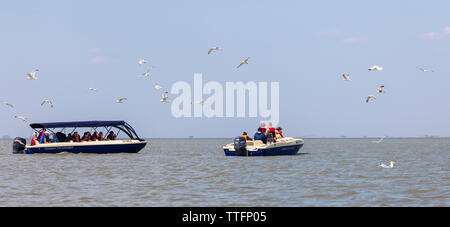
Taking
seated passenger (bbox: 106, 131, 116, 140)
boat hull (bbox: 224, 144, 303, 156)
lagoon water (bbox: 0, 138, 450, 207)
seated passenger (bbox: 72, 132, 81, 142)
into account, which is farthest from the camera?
seated passenger (bbox: 106, 131, 116, 140)

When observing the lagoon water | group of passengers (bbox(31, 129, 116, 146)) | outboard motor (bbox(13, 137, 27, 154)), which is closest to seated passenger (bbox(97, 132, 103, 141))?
group of passengers (bbox(31, 129, 116, 146))

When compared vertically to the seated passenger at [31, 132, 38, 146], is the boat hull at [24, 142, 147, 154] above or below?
below

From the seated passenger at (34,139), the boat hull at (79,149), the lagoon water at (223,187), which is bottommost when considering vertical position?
the lagoon water at (223,187)

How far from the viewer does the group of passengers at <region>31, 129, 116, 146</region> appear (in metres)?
49.0

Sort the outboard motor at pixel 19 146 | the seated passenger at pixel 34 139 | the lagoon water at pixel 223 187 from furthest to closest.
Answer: the outboard motor at pixel 19 146 → the seated passenger at pixel 34 139 → the lagoon water at pixel 223 187

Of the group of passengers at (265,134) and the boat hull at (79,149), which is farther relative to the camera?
the boat hull at (79,149)

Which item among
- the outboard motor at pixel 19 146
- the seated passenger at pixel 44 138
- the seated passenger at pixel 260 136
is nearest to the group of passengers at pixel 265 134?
the seated passenger at pixel 260 136

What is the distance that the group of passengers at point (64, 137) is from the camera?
49.0m

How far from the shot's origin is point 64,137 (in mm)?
49344

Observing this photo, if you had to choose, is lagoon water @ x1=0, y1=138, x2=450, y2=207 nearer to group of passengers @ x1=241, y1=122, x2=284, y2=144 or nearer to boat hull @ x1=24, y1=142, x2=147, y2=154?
group of passengers @ x1=241, y1=122, x2=284, y2=144

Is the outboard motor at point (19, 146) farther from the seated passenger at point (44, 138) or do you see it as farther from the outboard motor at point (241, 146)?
the outboard motor at point (241, 146)
